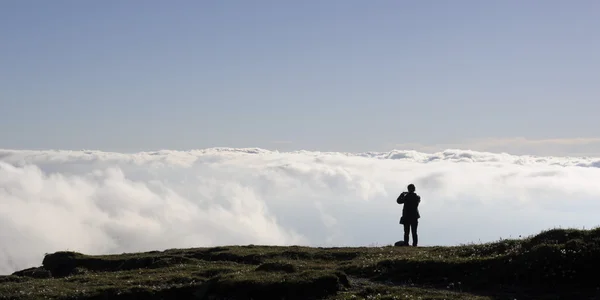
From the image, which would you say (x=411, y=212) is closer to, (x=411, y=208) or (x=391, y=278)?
(x=411, y=208)

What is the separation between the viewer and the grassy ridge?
23703 mm

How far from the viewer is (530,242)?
28.6m

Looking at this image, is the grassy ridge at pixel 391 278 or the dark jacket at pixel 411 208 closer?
the grassy ridge at pixel 391 278

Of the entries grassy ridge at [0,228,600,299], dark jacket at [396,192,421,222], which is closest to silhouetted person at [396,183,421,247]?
dark jacket at [396,192,421,222]

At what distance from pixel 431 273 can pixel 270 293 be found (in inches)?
327

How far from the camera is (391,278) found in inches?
1085

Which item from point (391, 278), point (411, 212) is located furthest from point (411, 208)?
point (391, 278)

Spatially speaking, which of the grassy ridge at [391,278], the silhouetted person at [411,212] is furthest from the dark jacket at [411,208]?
the grassy ridge at [391,278]

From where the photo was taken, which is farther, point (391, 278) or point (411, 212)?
point (411, 212)

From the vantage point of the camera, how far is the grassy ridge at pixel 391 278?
23703 mm

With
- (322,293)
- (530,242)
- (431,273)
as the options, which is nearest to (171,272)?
(322,293)

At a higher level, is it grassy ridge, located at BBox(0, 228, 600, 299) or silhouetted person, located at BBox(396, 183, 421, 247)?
silhouetted person, located at BBox(396, 183, 421, 247)

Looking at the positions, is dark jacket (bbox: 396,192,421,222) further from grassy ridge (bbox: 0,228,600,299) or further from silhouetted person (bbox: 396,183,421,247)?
grassy ridge (bbox: 0,228,600,299)

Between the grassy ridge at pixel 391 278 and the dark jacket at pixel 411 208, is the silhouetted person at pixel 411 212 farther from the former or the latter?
the grassy ridge at pixel 391 278
